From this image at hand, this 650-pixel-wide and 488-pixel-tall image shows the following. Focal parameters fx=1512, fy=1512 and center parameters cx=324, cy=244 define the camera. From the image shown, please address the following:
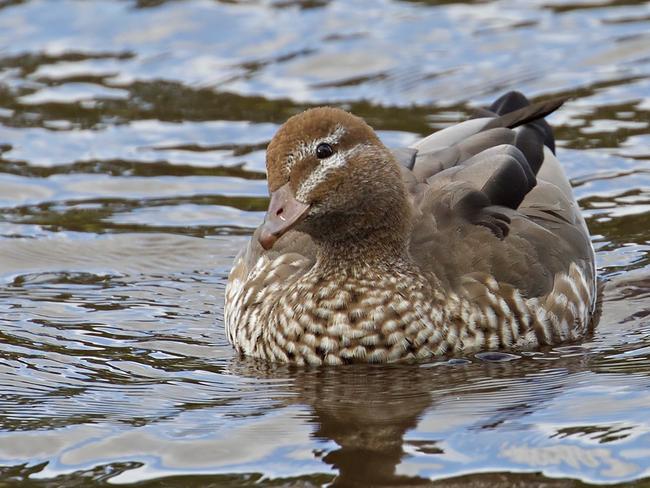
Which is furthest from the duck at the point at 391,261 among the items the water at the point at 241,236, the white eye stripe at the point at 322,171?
the water at the point at 241,236

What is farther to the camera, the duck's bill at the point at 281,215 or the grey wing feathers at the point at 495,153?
the grey wing feathers at the point at 495,153

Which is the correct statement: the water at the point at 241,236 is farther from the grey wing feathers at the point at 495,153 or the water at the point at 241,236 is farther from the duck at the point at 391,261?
the grey wing feathers at the point at 495,153

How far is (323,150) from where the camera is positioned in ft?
27.2

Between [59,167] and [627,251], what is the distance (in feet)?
17.0

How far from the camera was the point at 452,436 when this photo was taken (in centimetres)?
735

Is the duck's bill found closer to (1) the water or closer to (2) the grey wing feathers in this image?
(1) the water

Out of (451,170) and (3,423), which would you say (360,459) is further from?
(451,170)

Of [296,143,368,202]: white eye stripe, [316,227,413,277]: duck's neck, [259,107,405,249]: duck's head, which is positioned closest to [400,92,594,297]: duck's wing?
[316,227,413,277]: duck's neck

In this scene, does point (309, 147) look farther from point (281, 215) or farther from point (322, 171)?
point (281, 215)

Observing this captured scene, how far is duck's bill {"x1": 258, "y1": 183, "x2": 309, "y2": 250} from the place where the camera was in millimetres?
8031

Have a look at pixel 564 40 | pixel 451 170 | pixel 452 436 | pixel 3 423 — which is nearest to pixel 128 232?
pixel 451 170

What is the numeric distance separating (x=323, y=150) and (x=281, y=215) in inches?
18.1

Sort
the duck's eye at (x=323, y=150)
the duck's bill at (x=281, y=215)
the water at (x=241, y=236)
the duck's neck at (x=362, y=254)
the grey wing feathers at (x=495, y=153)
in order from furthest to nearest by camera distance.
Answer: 1. the grey wing feathers at (x=495, y=153)
2. the duck's neck at (x=362, y=254)
3. the duck's eye at (x=323, y=150)
4. the duck's bill at (x=281, y=215)
5. the water at (x=241, y=236)

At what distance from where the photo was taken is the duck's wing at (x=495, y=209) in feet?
29.3
